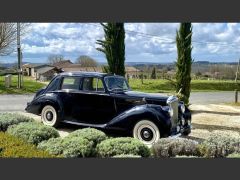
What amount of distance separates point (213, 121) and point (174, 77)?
2066mm

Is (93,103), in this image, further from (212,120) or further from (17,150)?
(212,120)

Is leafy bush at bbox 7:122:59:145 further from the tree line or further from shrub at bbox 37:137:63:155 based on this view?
the tree line


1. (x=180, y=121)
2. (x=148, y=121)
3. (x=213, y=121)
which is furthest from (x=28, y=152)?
(x=213, y=121)

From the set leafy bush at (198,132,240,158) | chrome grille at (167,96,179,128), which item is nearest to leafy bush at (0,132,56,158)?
leafy bush at (198,132,240,158)

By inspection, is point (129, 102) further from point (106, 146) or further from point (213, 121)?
point (213, 121)

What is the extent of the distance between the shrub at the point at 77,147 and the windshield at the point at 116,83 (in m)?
2.50

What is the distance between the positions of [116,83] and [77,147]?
315 centimetres

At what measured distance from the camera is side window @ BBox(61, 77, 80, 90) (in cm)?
1044

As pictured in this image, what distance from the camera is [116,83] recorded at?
1052 cm

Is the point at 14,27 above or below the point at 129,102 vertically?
above

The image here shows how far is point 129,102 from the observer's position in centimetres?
985

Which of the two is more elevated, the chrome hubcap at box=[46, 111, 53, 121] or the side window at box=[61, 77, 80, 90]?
the side window at box=[61, 77, 80, 90]

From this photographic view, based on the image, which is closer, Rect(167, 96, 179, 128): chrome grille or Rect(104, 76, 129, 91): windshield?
Rect(167, 96, 179, 128): chrome grille

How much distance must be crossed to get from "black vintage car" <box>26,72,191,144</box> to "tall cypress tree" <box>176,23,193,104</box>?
13.1 feet
